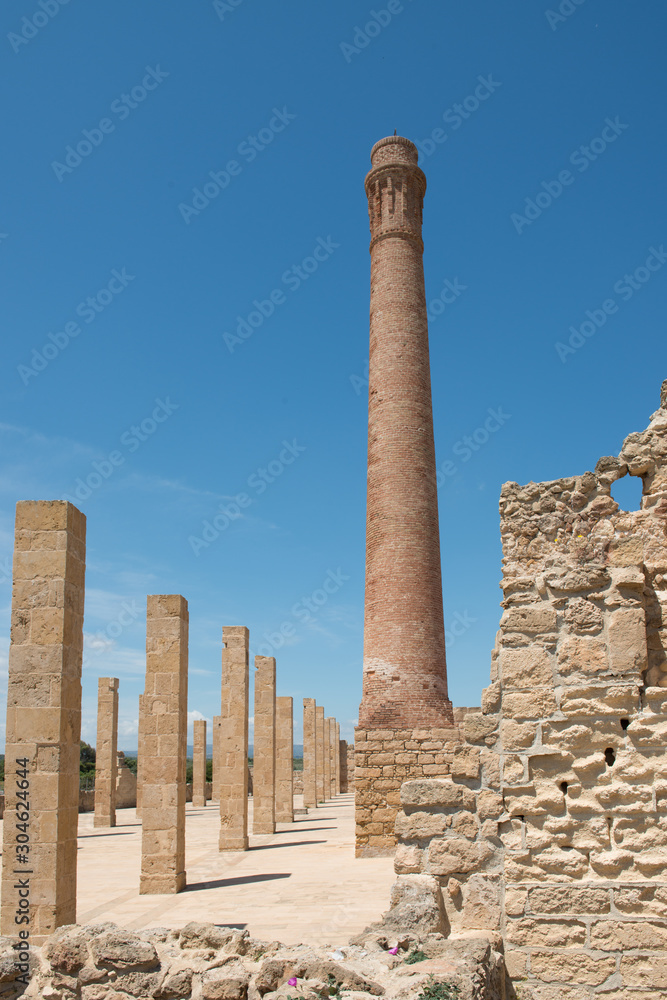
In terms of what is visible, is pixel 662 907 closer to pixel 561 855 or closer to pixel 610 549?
pixel 561 855

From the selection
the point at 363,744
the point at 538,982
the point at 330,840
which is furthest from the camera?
the point at 330,840

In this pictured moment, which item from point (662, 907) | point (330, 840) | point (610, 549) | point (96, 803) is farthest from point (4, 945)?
point (96, 803)

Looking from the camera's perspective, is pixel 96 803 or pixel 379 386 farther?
pixel 96 803

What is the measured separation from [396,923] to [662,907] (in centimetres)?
153

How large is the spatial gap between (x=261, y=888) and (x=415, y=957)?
656cm

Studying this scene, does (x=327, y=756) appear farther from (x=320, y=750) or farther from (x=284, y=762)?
(x=284, y=762)

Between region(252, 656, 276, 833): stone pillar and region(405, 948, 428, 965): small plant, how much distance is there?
13.3 m

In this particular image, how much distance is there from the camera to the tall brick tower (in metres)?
14.1

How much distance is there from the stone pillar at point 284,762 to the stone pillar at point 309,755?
129 inches

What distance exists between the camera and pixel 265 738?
692 inches

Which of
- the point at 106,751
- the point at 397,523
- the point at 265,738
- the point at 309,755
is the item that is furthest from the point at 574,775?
the point at 309,755

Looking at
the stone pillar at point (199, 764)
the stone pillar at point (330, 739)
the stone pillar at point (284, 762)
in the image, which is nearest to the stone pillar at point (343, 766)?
the stone pillar at point (330, 739)

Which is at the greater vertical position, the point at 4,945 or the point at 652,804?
the point at 652,804

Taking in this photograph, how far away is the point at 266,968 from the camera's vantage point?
450 centimetres
